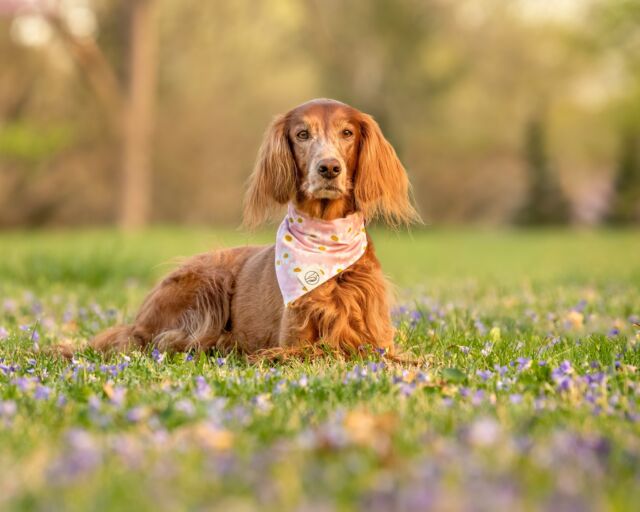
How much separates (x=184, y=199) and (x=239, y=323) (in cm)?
2369

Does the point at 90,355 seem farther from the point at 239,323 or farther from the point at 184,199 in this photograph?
the point at 184,199

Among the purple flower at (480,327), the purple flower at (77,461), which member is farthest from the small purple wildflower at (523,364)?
the purple flower at (77,461)

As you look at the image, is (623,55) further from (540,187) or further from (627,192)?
(540,187)

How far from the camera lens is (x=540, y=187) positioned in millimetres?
30062

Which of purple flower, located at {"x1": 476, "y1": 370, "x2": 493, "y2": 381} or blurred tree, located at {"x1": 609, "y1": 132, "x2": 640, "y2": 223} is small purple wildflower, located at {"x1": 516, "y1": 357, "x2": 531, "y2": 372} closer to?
purple flower, located at {"x1": 476, "y1": 370, "x2": 493, "y2": 381}

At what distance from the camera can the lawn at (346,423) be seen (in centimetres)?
204

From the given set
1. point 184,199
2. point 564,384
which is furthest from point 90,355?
point 184,199

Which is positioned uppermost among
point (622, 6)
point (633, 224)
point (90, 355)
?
point (622, 6)

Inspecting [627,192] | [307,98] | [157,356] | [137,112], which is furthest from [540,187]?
[157,356]

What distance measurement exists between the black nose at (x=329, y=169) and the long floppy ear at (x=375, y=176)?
0.29m

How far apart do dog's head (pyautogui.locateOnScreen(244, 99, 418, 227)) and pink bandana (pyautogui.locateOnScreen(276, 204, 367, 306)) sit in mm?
73

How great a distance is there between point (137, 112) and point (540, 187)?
1505 cm

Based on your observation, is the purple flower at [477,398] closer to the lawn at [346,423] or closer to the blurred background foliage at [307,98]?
the lawn at [346,423]

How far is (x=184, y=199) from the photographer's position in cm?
2822
